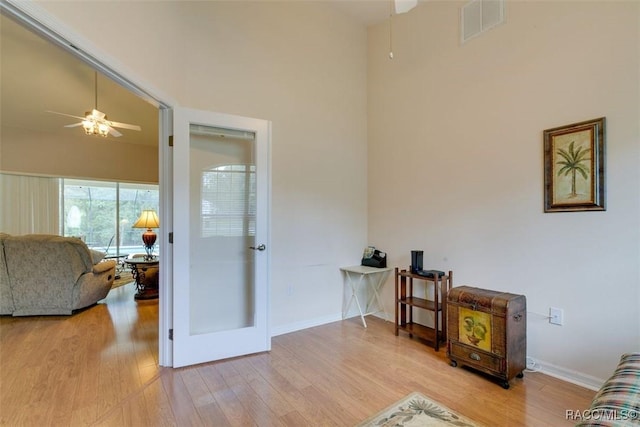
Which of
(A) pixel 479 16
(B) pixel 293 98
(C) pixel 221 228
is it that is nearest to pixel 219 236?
(C) pixel 221 228

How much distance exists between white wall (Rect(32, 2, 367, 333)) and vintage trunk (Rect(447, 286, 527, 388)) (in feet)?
4.99

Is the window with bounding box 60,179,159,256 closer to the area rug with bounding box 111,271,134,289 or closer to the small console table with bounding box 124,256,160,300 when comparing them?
the area rug with bounding box 111,271,134,289

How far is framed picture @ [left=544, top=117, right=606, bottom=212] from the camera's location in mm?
2090

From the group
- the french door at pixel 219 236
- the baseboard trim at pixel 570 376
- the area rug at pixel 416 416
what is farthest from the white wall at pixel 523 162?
the french door at pixel 219 236

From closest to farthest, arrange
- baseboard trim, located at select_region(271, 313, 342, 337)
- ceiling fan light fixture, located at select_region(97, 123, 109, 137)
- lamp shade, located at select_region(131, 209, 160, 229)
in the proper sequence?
1. baseboard trim, located at select_region(271, 313, 342, 337)
2. ceiling fan light fixture, located at select_region(97, 123, 109, 137)
3. lamp shade, located at select_region(131, 209, 160, 229)

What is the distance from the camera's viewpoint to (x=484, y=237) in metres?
2.75

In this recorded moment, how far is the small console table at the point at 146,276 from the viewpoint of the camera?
4551 mm

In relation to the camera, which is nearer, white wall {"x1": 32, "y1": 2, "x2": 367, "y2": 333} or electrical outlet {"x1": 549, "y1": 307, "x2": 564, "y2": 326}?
electrical outlet {"x1": 549, "y1": 307, "x2": 564, "y2": 326}

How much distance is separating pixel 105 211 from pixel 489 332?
7.68 metres

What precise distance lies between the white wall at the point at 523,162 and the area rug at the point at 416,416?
43.4 inches

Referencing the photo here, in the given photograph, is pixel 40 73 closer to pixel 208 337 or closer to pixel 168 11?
pixel 168 11

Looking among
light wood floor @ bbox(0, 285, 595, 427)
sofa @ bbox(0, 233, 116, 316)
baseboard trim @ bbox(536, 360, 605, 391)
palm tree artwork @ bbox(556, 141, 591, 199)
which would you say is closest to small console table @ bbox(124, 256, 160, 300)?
sofa @ bbox(0, 233, 116, 316)

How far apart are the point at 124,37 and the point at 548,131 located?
A: 3.09 m

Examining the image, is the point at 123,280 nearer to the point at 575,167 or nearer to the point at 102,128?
the point at 102,128
